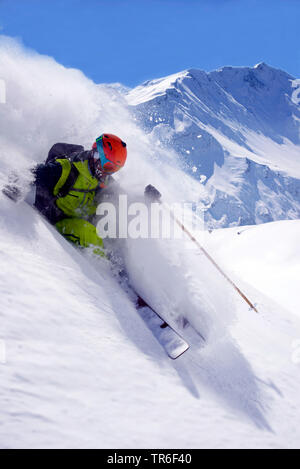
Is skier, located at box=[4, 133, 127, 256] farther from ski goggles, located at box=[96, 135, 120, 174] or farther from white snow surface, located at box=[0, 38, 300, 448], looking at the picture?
white snow surface, located at box=[0, 38, 300, 448]

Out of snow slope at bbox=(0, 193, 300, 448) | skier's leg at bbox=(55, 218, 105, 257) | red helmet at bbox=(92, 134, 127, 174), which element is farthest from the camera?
red helmet at bbox=(92, 134, 127, 174)

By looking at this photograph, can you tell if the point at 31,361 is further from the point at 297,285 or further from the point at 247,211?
the point at 247,211

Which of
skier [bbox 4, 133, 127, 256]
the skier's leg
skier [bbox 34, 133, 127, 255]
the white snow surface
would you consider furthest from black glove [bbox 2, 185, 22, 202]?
the skier's leg

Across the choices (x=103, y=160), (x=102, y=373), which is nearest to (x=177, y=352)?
(x=102, y=373)

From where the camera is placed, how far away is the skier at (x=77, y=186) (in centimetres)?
445

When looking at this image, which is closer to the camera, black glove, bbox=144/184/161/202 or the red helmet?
the red helmet

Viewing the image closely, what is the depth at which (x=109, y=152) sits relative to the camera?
4664 millimetres

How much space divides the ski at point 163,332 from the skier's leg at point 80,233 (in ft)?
3.81

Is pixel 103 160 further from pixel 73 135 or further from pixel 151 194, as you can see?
pixel 73 135

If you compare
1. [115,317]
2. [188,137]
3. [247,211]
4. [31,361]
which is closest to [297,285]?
[115,317]

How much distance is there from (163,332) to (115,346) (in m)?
0.93

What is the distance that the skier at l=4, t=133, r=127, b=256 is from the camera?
4.45 m

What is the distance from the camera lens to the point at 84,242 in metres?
4.43
